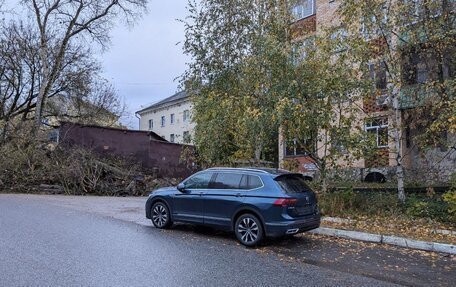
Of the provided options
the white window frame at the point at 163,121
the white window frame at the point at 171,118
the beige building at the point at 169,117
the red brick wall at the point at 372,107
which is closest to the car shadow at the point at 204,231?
the red brick wall at the point at 372,107

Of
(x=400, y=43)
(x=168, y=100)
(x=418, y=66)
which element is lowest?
(x=418, y=66)

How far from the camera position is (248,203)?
30.1 feet

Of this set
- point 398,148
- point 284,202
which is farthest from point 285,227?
point 398,148

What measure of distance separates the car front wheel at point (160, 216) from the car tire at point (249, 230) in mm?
2318

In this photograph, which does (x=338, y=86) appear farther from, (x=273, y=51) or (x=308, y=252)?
(x=308, y=252)

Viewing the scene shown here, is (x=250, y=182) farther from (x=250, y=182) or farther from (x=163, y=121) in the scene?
(x=163, y=121)

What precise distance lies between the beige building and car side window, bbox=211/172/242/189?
4645cm

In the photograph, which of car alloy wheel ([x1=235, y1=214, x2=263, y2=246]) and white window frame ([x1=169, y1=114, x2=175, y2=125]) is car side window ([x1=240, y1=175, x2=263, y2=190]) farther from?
white window frame ([x1=169, y1=114, x2=175, y2=125])

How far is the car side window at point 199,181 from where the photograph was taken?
1040 centimetres

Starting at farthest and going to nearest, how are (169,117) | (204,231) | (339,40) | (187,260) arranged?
(169,117) < (339,40) < (204,231) < (187,260)

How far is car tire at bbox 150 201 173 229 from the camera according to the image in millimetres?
10953

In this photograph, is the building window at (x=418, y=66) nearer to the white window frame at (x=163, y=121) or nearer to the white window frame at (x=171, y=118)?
the white window frame at (x=171, y=118)

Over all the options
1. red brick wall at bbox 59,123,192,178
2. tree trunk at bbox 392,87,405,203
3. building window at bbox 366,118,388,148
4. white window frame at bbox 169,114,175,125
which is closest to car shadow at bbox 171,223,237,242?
building window at bbox 366,118,388,148

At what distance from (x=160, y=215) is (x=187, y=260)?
375 cm
